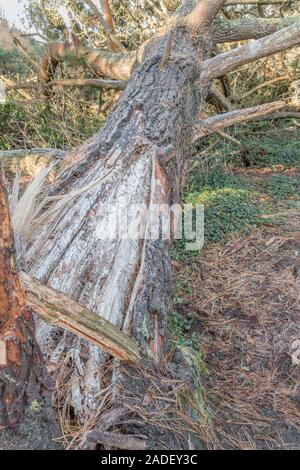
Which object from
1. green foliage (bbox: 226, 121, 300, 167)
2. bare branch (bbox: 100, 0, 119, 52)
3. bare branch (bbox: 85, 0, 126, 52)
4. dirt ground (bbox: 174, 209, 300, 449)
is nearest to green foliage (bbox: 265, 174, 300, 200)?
green foliage (bbox: 226, 121, 300, 167)

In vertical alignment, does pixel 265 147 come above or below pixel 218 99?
below

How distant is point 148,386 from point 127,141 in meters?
1.71

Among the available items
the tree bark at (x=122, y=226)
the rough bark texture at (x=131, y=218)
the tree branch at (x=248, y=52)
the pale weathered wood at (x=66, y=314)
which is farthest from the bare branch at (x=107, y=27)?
the pale weathered wood at (x=66, y=314)

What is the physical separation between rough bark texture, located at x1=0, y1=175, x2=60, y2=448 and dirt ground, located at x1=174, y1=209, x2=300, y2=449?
658 millimetres

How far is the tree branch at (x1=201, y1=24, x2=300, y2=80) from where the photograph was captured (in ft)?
12.6

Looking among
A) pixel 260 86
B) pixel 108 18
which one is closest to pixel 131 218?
pixel 260 86

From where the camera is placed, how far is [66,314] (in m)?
1.28

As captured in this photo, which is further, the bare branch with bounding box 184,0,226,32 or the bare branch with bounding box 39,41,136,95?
the bare branch with bounding box 39,41,136,95

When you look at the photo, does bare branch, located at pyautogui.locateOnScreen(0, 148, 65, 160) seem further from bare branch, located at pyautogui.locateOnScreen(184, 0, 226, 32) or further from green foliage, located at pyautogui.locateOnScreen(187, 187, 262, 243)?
bare branch, located at pyautogui.locateOnScreen(184, 0, 226, 32)

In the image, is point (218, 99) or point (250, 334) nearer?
point (250, 334)

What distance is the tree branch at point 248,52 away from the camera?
3.85 metres

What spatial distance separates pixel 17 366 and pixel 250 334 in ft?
5.07

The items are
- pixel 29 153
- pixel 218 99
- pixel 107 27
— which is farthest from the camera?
pixel 107 27

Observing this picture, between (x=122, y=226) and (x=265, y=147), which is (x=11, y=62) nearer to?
(x=265, y=147)
